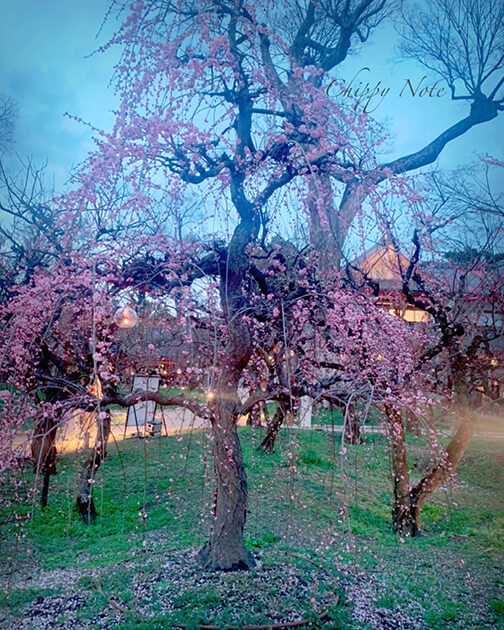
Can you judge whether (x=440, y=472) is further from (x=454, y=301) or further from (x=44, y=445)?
(x=44, y=445)

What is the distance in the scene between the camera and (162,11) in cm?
317

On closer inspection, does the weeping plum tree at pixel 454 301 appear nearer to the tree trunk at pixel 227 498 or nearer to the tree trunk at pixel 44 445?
the tree trunk at pixel 227 498

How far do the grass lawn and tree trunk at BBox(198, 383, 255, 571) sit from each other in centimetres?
14

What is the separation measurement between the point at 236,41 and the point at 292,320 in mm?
2607

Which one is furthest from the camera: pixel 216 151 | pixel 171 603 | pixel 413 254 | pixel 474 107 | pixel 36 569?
pixel 474 107

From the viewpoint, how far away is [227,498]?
3.69 m

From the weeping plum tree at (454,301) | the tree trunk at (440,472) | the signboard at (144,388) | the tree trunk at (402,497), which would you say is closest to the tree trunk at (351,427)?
the weeping plum tree at (454,301)

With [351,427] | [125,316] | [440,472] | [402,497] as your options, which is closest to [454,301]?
[440,472]

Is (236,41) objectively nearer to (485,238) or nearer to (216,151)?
(216,151)

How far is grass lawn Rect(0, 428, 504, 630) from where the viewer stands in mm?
3064

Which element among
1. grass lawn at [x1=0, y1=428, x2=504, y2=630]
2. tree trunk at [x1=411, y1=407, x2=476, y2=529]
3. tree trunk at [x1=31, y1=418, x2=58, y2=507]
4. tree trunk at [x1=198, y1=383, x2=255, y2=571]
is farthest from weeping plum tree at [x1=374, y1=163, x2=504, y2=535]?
tree trunk at [x1=31, y1=418, x2=58, y2=507]

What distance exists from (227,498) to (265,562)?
73 centimetres

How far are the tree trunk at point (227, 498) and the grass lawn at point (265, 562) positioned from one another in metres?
0.14

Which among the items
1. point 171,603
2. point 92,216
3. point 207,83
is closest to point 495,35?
point 207,83
